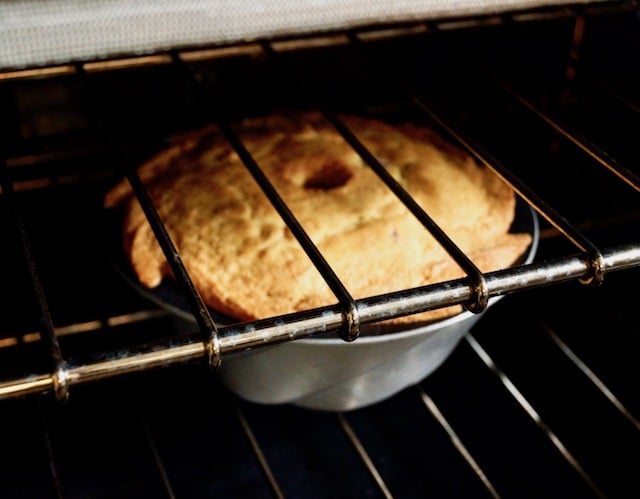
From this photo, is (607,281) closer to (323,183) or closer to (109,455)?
(323,183)

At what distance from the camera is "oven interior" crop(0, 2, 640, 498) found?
901 mm

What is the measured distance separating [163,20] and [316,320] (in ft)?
0.89

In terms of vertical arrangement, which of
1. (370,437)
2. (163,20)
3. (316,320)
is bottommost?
(316,320)

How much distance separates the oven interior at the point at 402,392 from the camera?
901mm

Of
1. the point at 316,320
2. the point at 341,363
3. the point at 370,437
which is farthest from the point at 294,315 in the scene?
the point at 370,437

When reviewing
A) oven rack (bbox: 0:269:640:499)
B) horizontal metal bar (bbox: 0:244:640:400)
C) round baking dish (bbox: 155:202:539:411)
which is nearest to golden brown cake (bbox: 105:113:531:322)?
round baking dish (bbox: 155:202:539:411)

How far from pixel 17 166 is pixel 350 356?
0.56m

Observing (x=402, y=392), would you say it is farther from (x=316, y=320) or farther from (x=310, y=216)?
(x=316, y=320)

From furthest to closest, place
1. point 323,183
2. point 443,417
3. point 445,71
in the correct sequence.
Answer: point 445,71
point 443,417
point 323,183

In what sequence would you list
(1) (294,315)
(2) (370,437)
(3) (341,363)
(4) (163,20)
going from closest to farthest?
1. (1) (294,315)
2. (4) (163,20)
3. (3) (341,363)
4. (2) (370,437)

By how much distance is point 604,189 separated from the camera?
44.9 inches

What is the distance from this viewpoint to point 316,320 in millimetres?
515

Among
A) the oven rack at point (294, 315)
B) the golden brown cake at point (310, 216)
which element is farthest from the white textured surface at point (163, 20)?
the golden brown cake at point (310, 216)

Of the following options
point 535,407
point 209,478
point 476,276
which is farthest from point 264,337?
point 535,407
